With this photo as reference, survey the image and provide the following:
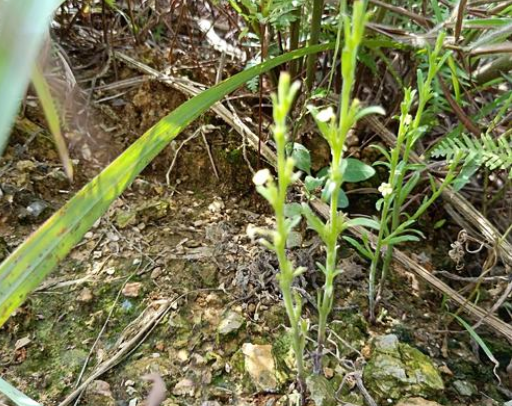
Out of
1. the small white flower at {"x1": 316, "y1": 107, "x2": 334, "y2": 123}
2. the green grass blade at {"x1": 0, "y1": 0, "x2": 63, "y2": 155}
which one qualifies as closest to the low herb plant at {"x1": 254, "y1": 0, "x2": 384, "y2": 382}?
the small white flower at {"x1": 316, "y1": 107, "x2": 334, "y2": 123}

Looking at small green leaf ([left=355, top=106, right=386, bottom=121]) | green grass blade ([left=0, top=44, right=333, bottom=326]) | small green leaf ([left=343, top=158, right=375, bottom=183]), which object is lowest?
small green leaf ([left=343, top=158, right=375, bottom=183])

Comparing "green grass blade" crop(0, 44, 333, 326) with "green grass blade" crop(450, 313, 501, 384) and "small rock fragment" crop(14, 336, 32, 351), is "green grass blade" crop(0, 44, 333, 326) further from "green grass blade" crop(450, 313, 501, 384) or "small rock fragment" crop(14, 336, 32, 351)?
"green grass blade" crop(450, 313, 501, 384)

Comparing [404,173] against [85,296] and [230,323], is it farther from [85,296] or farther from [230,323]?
[85,296]

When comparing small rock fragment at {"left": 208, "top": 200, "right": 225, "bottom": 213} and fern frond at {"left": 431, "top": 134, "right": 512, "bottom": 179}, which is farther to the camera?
small rock fragment at {"left": 208, "top": 200, "right": 225, "bottom": 213}

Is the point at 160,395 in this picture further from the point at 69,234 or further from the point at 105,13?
the point at 105,13

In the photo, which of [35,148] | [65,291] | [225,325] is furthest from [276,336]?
[35,148]

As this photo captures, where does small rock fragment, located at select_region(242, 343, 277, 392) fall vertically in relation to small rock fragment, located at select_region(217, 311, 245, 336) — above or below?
below

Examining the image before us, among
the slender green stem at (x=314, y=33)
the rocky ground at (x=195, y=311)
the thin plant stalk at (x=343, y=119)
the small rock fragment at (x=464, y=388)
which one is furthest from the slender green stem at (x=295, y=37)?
the small rock fragment at (x=464, y=388)
